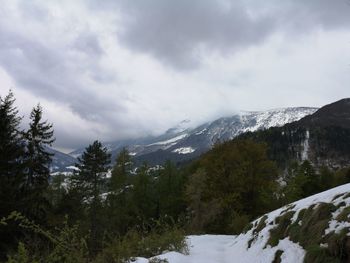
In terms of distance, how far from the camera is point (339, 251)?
6.58 m

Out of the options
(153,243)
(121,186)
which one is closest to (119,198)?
(121,186)

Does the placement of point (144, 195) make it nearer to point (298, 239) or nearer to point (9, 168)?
point (9, 168)

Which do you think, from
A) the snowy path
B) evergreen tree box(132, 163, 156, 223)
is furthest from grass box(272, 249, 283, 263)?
evergreen tree box(132, 163, 156, 223)

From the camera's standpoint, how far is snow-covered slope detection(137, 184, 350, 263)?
6.93 m

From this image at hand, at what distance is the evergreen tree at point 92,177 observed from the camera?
4272cm

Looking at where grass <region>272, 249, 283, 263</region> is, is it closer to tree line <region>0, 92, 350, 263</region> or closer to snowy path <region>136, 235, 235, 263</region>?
snowy path <region>136, 235, 235, 263</region>

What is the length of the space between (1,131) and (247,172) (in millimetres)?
20134

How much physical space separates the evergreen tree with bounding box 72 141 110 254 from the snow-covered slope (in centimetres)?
3172

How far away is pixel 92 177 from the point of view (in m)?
44.2

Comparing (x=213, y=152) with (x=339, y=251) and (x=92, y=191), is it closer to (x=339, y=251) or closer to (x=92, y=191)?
(x=92, y=191)

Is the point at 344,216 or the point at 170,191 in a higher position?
the point at 170,191

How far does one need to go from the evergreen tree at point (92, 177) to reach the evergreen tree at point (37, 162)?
Answer: 14.0m

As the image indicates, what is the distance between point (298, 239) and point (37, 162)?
22725 millimetres

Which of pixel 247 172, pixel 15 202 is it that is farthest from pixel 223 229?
pixel 15 202
